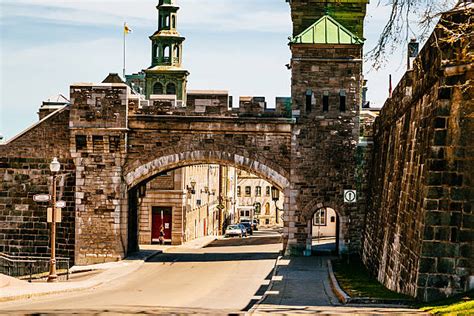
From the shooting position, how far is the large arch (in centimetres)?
3469

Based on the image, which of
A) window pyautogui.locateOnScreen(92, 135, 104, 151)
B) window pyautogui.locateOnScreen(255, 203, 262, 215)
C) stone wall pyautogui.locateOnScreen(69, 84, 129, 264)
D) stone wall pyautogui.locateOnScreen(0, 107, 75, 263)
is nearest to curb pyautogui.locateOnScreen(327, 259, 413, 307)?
stone wall pyautogui.locateOnScreen(69, 84, 129, 264)

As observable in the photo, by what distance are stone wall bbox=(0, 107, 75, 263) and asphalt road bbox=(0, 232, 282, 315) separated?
406 centimetres

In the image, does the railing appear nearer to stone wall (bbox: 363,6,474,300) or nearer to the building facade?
stone wall (bbox: 363,6,474,300)

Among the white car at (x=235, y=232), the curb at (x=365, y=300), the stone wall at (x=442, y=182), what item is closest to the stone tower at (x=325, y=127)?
the curb at (x=365, y=300)

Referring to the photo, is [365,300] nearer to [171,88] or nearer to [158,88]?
[171,88]

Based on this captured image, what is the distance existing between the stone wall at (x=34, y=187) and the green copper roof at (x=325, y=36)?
954cm

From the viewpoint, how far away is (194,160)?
3475 cm

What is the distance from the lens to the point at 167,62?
2729 inches

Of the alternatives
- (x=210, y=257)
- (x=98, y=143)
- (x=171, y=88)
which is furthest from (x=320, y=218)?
(x=98, y=143)

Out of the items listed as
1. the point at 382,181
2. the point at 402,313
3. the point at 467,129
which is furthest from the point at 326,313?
the point at 382,181

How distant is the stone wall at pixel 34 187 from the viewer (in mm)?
35188

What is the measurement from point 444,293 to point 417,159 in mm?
3655

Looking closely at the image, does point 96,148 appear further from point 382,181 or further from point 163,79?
point 163,79

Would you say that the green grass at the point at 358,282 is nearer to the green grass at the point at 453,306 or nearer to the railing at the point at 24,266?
the green grass at the point at 453,306
